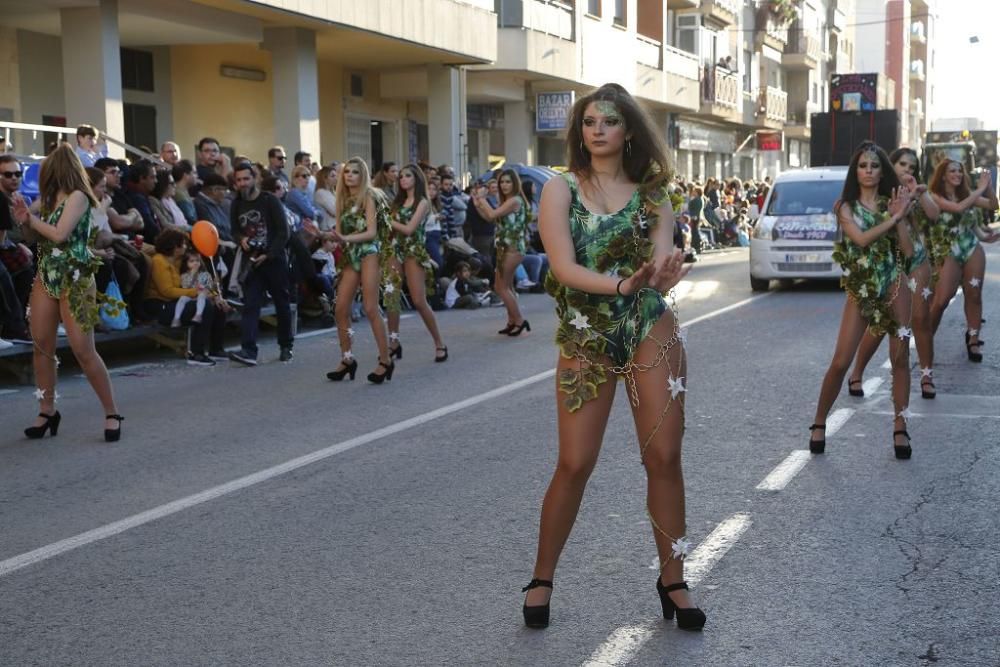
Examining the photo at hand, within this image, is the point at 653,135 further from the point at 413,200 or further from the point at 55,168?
the point at 413,200

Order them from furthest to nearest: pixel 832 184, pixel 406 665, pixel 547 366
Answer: pixel 832 184 < pixel 547 366 < pixel 406 665

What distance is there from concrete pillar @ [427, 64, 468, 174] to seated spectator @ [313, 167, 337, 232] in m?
13.0

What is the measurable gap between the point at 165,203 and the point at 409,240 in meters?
3.00

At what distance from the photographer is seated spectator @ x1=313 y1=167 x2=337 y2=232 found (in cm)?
1686

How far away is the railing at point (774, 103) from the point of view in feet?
193

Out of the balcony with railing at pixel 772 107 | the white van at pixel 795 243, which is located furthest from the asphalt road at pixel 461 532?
the balcony with railing at pixel 772 107

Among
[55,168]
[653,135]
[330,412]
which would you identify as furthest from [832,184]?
[653,135]

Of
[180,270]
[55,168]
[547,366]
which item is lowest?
[547,366]

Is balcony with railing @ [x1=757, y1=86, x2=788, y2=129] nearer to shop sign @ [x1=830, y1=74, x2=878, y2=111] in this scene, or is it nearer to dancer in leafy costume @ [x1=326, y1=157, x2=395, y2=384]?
shop sign @ [x1=830, y1=74, x2=878, y2=111]

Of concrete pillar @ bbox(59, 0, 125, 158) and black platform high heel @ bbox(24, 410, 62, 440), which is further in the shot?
concrete pillar @ bbox(59, 0, 125, 158)

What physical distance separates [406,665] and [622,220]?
5.47ft

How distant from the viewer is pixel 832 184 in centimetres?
2133

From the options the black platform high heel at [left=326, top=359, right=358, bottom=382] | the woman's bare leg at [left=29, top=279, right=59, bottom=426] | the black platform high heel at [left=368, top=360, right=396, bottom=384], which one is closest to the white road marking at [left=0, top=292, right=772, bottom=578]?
the black platform high heel at [left=368, top=360, right=396, bottom=384]

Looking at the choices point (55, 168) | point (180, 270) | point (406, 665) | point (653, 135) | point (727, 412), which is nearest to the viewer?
point (406, 665)
